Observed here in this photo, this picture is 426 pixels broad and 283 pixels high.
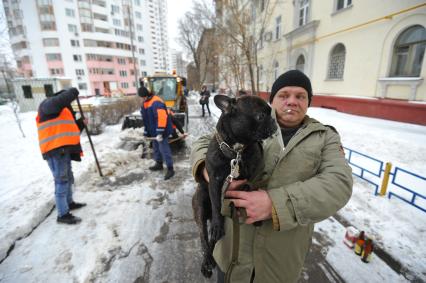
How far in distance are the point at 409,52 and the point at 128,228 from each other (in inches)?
463

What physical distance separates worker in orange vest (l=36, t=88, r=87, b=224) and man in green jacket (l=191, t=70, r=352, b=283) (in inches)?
114

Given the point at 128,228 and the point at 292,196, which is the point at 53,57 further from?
the point at 292,196

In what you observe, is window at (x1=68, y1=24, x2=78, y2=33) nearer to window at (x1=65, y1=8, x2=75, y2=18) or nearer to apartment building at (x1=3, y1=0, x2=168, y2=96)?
apartment building at (x1=3, y1=0, x2=168, y2=96)

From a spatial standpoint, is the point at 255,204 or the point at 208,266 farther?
the point at 208,266

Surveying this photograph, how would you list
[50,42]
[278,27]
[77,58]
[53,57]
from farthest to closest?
[77,58]
[53,57]
[50,42]
[278,27]

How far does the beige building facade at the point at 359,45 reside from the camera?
26.0 ft

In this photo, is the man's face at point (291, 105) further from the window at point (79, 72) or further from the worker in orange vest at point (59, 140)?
the window at point (79, 72)

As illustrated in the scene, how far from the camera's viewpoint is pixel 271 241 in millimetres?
1288

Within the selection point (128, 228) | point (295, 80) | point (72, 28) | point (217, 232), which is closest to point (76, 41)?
point (72, 28)

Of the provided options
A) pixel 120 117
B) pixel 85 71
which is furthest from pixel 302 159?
pixel 85 71

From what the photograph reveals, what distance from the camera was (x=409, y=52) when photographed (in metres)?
8.14

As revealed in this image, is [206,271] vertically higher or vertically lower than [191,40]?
lower

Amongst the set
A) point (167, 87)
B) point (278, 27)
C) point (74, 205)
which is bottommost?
point (74, 205)

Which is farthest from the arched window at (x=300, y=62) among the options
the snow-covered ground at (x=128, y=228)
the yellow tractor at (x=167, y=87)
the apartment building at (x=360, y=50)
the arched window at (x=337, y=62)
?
the snow-covered ground at (x=128, y=228)
